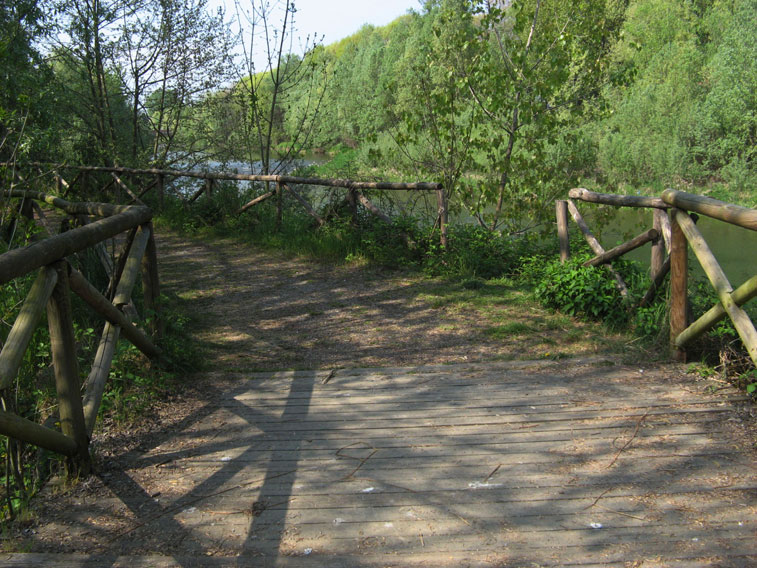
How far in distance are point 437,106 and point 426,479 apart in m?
7.56

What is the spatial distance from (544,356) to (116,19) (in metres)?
12.8

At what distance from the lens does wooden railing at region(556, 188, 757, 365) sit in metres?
3.49

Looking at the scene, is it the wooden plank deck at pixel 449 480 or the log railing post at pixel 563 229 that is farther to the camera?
the log railing post at pixel 563 229

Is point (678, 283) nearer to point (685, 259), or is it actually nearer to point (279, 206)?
point (685, 259)

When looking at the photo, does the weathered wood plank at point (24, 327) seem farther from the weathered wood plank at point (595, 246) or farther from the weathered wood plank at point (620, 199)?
the weathered wood plank at point (595, 246)

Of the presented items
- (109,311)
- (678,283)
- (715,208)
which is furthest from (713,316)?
(109,311)

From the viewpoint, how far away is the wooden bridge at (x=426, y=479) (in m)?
2.41

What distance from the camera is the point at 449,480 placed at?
2914 millimetres

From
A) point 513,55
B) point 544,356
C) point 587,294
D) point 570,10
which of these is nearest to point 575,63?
point 570,10

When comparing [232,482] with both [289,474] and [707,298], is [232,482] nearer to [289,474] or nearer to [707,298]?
[289,474]

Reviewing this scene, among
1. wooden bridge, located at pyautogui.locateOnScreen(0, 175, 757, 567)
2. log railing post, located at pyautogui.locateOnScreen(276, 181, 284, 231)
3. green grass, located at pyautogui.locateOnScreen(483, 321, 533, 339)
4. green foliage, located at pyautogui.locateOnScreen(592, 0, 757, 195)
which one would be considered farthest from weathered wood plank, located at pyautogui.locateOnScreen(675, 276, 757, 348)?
green foliage, located at pyautogui.locateOnScreen(592, 0, 757, 195)

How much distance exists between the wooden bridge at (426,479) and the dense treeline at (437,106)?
7.67 ft

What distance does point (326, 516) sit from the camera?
105 inches

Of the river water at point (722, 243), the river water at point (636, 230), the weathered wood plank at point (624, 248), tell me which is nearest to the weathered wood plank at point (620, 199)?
the weathered wood plank at point (624, 248)
